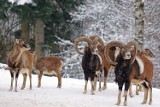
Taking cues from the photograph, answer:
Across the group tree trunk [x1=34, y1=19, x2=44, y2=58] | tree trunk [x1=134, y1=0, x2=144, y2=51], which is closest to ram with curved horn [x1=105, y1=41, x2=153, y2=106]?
tree trunk [x1=134, y1=0, x2=144, y2=51]

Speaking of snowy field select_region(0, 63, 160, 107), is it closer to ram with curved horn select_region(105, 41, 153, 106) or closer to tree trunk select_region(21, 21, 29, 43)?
ram with curved horn select_region(105, 41, 153, 106)

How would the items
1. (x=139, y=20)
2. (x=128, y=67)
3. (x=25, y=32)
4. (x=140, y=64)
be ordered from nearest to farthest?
(x=128, y=67) < (x=140, y=64) < (x=139, y=20) < (x=25, y=32)

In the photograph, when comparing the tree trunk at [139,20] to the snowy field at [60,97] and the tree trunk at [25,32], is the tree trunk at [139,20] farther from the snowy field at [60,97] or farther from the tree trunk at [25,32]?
the tree trunk at [25,32]

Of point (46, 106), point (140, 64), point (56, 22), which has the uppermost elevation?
point (56, 22)

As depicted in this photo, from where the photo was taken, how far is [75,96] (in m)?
16.1

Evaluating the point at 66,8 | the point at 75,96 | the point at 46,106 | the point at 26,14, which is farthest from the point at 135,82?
the point at 66,8

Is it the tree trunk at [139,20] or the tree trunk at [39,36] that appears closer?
the tree trunk at [139,20]

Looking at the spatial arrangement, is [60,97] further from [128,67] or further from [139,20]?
[139,20]

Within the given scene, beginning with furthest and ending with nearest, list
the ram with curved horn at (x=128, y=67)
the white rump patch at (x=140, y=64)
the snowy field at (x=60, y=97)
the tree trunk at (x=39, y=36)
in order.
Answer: the tree trunk at (x=39, y=36) → the white rump patch at (x=140, y=64) → the ram with curved horn at (x=128, y=67) → the snowy field at (x=60, y=97)

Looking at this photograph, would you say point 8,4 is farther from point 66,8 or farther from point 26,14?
point 66,8

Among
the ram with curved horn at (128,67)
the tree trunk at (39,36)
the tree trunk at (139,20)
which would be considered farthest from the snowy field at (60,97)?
the tree trunk at (39,36)

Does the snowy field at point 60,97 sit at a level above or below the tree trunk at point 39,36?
below

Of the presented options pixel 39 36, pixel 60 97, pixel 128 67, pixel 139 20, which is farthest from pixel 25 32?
pixel 128 67

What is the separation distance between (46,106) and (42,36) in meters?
15.7
